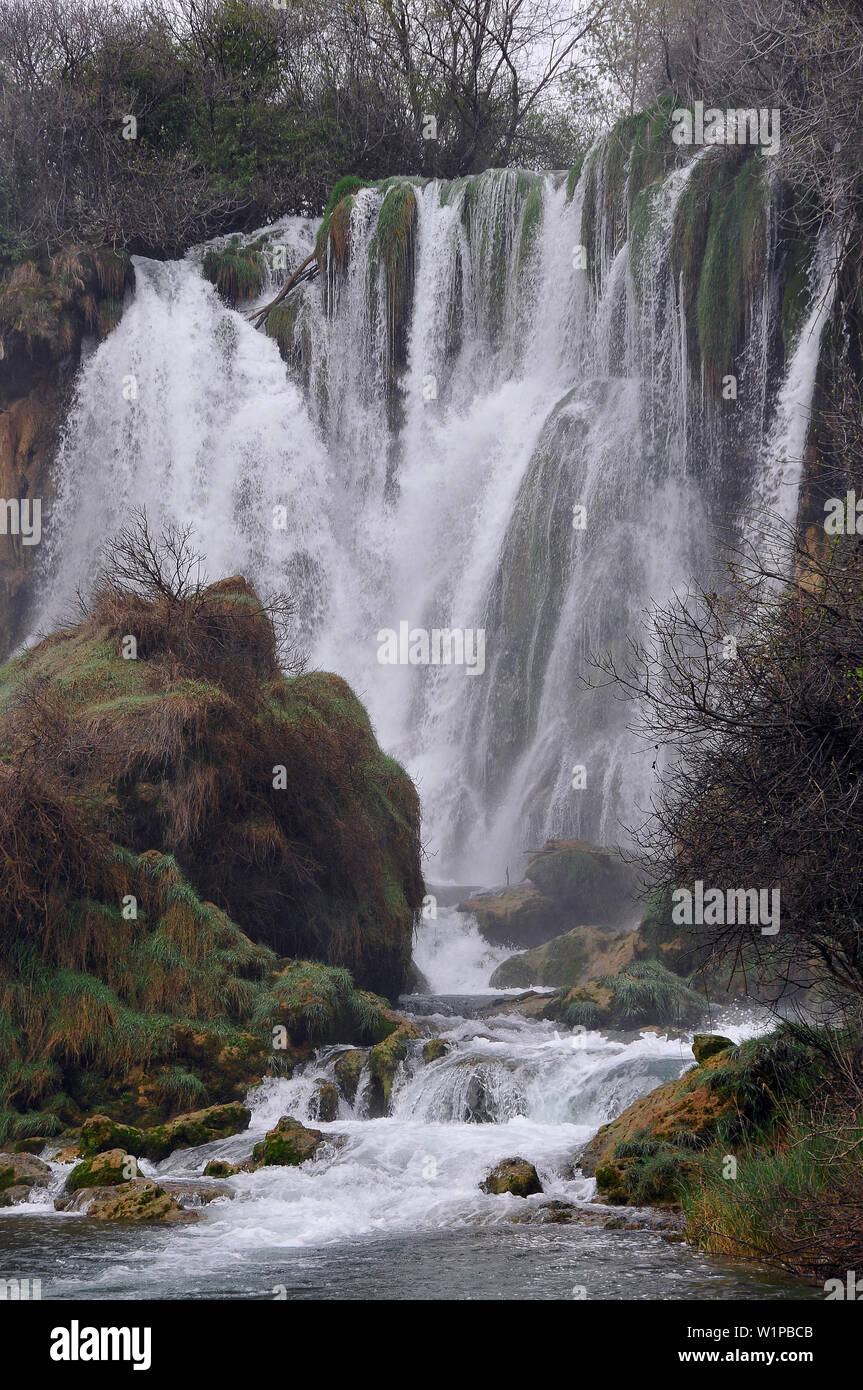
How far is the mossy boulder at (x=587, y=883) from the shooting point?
2173 centimetres

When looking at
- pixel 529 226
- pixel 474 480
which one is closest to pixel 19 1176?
pixel 474 480

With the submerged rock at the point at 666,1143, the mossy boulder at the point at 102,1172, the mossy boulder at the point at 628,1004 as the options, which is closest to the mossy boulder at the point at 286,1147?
the mossy boulder at the point at 102,1172

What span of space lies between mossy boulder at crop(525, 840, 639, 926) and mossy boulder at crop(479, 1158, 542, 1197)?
412 inches

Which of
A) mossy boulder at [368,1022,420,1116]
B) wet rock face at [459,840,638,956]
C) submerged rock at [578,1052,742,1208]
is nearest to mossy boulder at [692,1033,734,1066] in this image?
submerged rock at [578,1052,742,1208]

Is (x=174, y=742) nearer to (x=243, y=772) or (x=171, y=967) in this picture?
(x=243, y=772)

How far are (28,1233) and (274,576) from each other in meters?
21.6

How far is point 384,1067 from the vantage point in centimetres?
1414

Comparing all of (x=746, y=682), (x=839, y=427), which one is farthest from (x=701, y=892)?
(x=839, y=427)

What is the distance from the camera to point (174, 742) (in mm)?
16234

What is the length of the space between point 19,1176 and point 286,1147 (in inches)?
84.2

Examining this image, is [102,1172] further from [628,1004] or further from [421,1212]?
[628,1004]

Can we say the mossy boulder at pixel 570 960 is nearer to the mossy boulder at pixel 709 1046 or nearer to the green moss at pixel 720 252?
the mossy boulder at pixel 709 1046

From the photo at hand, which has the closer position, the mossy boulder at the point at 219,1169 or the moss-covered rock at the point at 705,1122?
the moss-covered rock at the point at 705,1122

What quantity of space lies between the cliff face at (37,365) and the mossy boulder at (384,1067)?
786 inches
